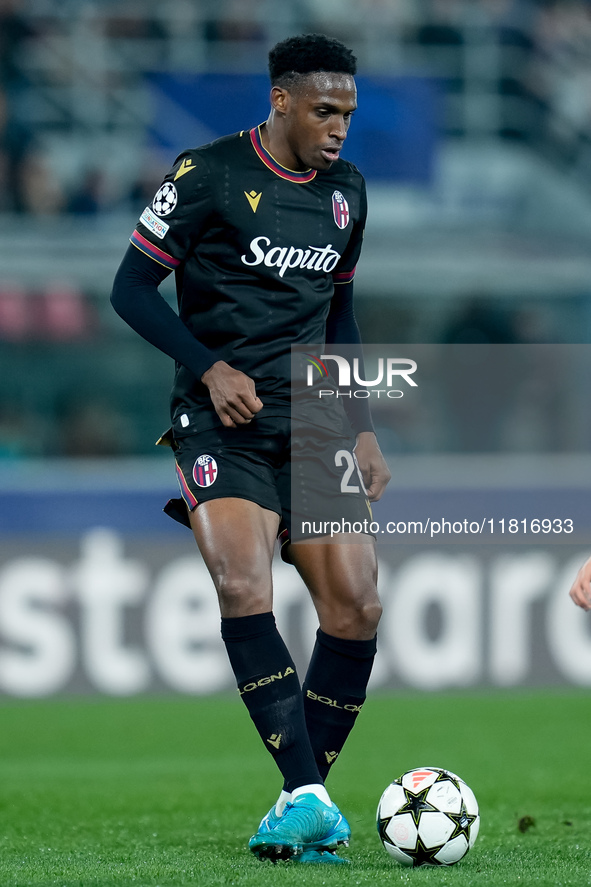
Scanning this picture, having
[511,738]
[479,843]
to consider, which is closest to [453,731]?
[511,738]

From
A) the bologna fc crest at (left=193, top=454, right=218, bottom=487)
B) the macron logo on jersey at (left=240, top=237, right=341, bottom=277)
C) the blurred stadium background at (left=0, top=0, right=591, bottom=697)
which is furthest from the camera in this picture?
the blurred stadium background at (left=0, top=0, right=591, bottom=697)

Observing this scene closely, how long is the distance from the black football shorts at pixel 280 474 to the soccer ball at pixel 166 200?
604 mm

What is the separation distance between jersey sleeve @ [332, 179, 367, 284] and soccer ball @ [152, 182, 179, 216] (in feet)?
1.84

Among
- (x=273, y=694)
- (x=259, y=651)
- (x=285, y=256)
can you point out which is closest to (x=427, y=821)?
(x=273, y=694)

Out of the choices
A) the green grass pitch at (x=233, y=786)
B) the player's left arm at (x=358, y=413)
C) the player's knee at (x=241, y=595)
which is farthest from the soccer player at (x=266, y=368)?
the green grass pitch at (x=233, y=786)

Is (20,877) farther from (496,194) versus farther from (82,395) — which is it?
(496,194)

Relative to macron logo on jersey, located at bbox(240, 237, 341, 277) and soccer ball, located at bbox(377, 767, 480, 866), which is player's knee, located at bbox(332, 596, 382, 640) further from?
macron logo on jersey, located at bbox(240, 237, 341, 277)

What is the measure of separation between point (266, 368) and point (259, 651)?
2.62 feet

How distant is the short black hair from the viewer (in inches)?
146

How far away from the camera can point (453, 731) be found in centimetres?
770

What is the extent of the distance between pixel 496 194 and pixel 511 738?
245 inches

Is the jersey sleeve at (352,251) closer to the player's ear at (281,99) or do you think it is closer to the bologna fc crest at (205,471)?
the player's ear at (281,99)

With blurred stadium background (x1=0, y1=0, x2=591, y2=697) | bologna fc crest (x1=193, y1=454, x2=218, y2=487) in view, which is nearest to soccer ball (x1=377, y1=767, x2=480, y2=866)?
bologna fc crest (x1=193, y1=454, x2=218, y2=487)

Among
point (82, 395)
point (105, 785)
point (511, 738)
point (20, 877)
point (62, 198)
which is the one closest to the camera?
point (20, 877)
